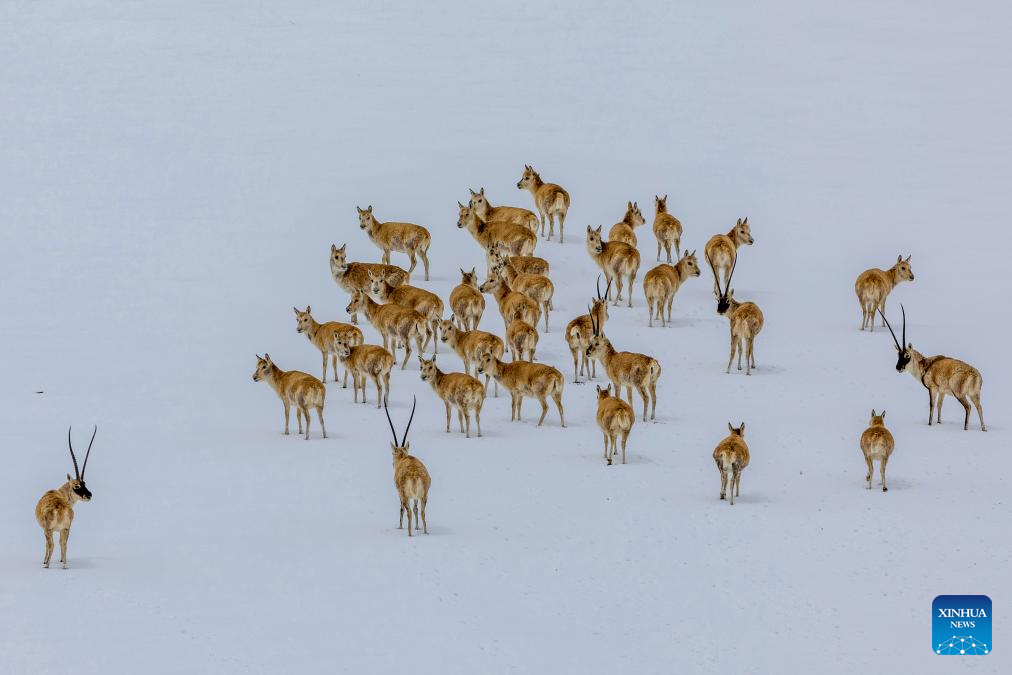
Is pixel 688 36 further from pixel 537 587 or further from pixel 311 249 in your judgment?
pixel 537 587

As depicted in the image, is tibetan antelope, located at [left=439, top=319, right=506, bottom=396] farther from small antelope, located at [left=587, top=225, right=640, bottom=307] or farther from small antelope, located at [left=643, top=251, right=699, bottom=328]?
small antelope, located at [left=587, top=225, right=640, bottom=307]

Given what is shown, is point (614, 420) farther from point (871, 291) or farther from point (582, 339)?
point (871, 291)

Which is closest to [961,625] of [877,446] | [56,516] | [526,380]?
[877,446]

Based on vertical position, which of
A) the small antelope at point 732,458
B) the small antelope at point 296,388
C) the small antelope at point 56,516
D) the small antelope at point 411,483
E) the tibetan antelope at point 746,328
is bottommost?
the small antelope at point 56,516

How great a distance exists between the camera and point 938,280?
102 feet

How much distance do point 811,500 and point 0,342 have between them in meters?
13.1

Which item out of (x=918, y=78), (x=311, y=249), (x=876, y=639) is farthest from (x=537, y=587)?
(x=918, y=78)

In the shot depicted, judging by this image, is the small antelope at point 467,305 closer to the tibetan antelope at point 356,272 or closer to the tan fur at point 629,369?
the tibetan antelope at point 356,272

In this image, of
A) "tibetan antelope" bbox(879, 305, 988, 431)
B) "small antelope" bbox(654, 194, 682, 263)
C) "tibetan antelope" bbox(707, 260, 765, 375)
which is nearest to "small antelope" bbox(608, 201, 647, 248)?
"small antelope" bbox(654, 194, 682, 263)

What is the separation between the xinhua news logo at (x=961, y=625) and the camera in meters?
17.3

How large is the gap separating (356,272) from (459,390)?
5.98 meters

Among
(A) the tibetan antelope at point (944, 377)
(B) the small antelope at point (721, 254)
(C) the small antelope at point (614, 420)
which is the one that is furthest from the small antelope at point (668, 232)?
(C) the small antelope at point (614, 420)

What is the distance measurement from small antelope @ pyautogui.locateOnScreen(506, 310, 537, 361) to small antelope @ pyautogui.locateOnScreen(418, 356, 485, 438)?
192 cm

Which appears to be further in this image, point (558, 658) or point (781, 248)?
point (781, 248)
